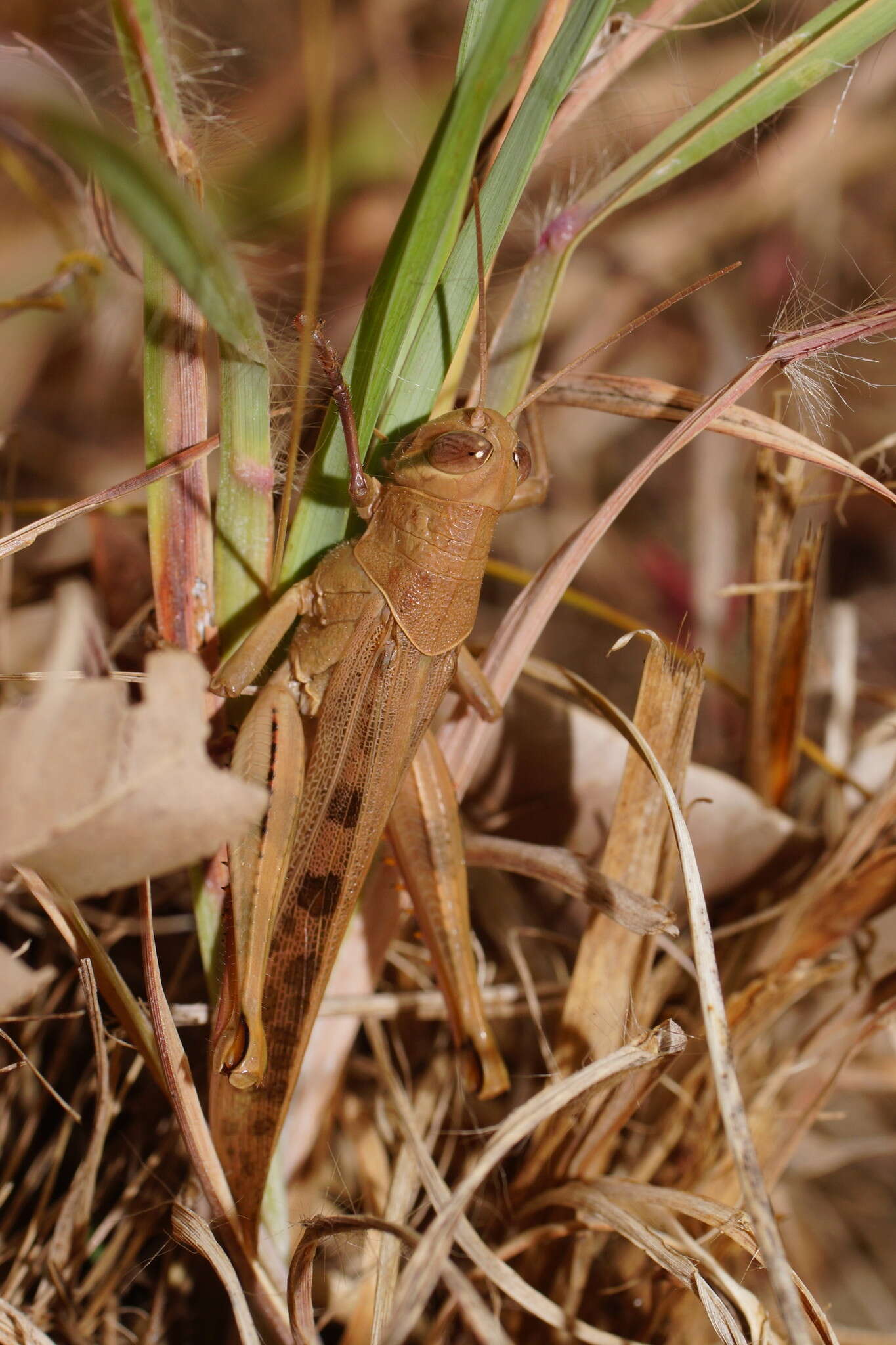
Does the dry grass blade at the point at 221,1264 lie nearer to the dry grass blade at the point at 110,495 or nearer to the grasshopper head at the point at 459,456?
the dry grass blade at the point at 110,495

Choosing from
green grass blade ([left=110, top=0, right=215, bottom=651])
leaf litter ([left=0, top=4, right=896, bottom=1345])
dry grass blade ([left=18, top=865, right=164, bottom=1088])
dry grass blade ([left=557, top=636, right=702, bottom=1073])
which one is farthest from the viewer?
dry grass blade ([left=557, top=636, right=702, bottom=1073])

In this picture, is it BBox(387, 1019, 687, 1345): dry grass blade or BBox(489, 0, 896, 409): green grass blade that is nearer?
BBox(387, 1019, 687, 1345): dry grass blade

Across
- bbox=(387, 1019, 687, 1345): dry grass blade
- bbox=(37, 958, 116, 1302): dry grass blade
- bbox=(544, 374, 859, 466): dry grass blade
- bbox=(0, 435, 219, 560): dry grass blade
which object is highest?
bbox=(544, 374, 859, 466): dry grass blade

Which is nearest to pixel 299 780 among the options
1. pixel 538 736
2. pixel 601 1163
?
pixel 538 736

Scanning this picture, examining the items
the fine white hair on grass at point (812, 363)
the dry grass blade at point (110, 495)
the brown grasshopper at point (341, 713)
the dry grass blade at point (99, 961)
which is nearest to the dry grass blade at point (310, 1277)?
the brown grasshopper at point (341, 713)

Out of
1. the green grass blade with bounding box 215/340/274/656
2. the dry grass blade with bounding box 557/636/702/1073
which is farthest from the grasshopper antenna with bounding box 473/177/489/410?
the dry grass blade with bounding box 557/636/702/1073

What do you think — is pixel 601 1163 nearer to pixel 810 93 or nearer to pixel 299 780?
pixel 299 780

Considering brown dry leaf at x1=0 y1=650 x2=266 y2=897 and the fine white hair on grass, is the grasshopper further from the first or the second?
brown dry leaf at x1=0 y1=650 x2=266 y2=897
